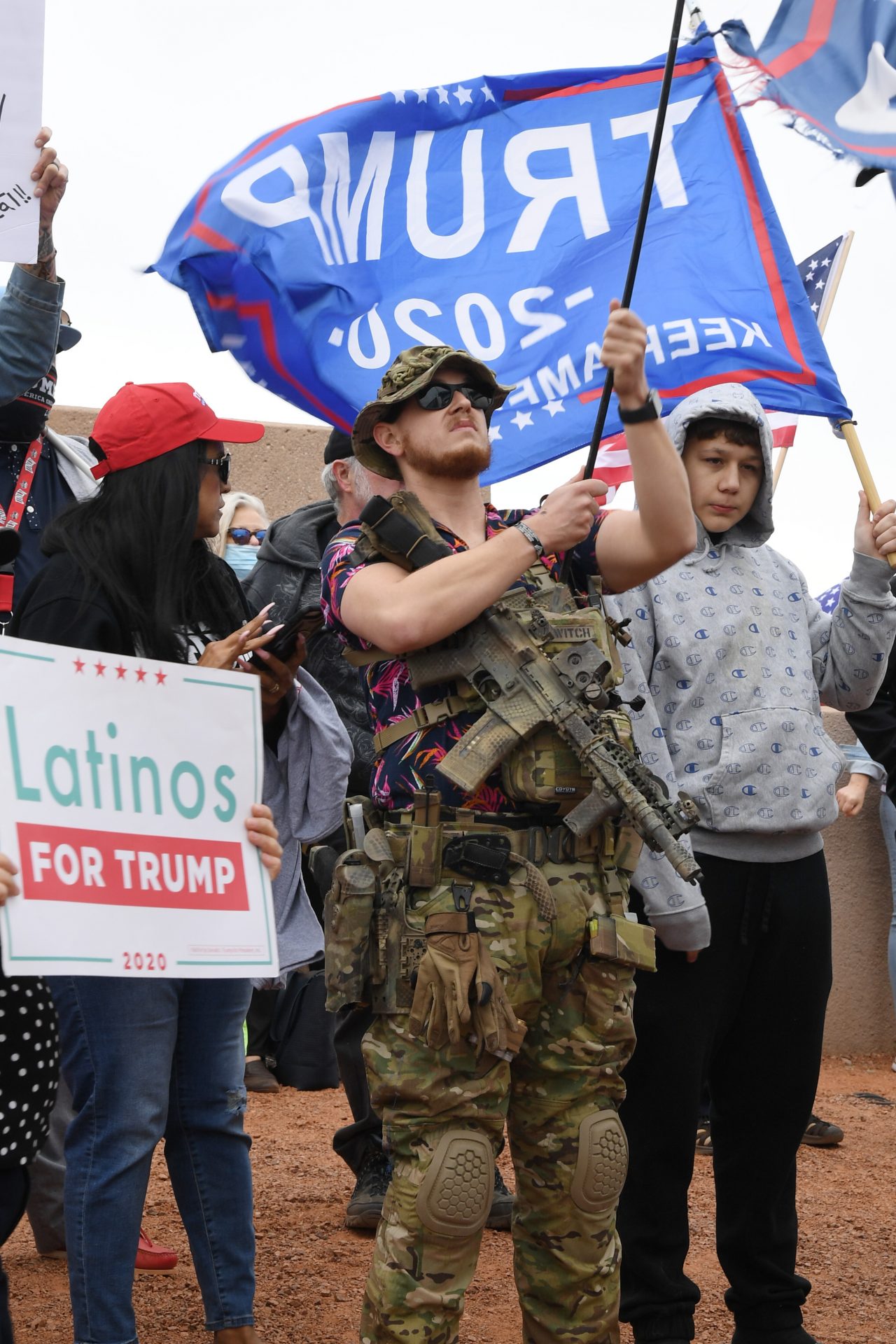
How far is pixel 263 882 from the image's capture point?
9.83 feet

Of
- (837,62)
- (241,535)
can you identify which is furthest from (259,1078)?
(837,62)

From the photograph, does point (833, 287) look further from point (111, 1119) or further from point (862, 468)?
point (111, 1119)

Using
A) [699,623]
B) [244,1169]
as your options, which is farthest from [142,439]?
[244,1169]

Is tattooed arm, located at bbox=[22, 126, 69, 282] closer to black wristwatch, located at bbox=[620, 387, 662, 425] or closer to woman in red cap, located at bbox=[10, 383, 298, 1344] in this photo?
woman in red cap, located at bbox=[10, 383, 298, 1344]

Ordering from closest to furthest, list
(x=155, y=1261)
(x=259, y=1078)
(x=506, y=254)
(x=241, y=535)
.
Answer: (x=155, y=1261) → (x=506, y=254) → (x=259, y=1078) → (x=241, y=535)

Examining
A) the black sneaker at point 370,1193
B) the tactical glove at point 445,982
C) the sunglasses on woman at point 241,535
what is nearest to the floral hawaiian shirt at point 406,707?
the tactical glove at point 445,982

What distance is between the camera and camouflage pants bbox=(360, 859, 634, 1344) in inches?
111

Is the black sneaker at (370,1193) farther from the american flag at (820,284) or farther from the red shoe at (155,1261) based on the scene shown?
the american flag at (820,284)

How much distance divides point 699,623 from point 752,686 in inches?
8.2

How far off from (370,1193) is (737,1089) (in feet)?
5.16

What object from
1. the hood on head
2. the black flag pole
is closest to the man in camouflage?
the black flag pole

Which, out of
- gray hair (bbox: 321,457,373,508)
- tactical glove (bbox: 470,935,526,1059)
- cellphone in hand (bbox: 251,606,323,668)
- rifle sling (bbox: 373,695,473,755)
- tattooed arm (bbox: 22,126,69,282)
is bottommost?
tactical glove (bbox: 470,935,526,1059)

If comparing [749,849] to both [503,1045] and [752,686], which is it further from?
[503,1045]

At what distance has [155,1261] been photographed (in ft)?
13.5
